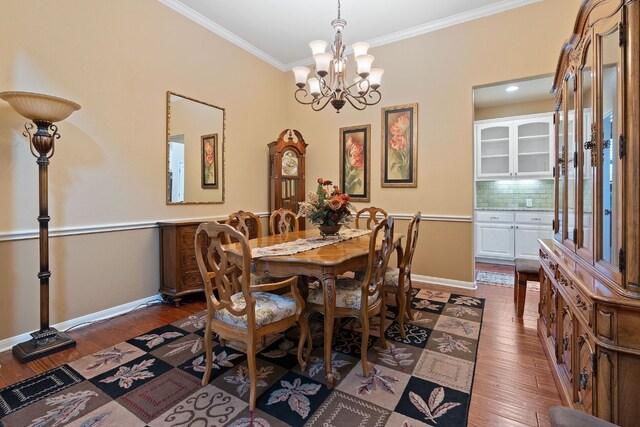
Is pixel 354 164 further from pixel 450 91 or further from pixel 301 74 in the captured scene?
pixel 301 74

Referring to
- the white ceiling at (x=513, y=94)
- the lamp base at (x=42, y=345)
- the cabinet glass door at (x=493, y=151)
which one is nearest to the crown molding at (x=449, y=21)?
the white ceiling at (x=513, y=94)

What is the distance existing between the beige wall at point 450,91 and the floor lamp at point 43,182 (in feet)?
11.1

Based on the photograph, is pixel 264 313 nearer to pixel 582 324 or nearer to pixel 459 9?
pixel 582 324

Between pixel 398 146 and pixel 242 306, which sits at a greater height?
pixel 398 146

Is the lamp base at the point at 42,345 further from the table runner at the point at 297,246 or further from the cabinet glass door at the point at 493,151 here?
the cabinet glass door at the point at 493,151

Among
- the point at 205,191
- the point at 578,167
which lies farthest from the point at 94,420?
the point at 578,167

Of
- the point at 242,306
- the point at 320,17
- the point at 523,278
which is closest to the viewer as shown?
the point at 242,306

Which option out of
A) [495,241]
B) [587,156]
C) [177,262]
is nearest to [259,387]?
[177,262]

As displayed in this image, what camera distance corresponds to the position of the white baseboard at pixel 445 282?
3789 millimetres

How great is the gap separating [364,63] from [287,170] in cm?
240

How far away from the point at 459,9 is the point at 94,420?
4.86 m

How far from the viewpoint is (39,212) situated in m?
2.29

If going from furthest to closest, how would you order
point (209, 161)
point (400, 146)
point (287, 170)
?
point (287, 170)
point (400, 146)
point (209, 161)

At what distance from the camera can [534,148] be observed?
5059 millimetres
